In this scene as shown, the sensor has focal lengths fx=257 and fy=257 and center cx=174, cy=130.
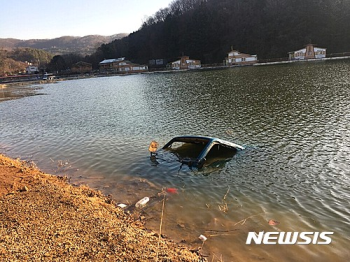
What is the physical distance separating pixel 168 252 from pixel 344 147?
461 inches

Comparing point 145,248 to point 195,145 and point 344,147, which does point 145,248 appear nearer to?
point 195,145

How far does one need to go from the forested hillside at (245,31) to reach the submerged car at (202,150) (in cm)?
10474

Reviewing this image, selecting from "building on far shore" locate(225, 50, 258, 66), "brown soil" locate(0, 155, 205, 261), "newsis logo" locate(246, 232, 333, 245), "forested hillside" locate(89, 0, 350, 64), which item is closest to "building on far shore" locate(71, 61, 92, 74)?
"forested hillside" locate(89, 0, 350, 64)

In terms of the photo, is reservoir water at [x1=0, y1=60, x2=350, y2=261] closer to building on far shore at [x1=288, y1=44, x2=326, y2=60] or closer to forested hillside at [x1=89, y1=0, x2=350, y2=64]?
building on far shore at [x1=288, y1=44, x2=326, y2=60]

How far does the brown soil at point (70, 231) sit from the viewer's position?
5.45 meters

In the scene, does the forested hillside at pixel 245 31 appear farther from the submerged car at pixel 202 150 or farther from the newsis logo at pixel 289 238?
the newsis logo at pixel 289 238

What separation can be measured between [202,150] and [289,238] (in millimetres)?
6582

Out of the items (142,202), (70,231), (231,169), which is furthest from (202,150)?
(70,231)

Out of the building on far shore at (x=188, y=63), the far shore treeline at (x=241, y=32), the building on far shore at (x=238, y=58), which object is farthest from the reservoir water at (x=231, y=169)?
the building on far shore at (x=188, y=63)

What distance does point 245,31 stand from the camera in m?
126

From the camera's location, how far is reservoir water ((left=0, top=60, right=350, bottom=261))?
24.4ft

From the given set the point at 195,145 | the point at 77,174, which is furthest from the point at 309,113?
the point at 77,174

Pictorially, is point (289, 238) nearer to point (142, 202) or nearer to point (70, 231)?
point (142, 202)

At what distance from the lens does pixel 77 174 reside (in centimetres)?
1243
